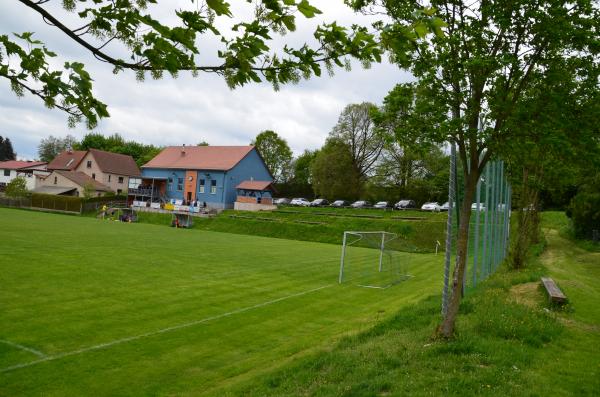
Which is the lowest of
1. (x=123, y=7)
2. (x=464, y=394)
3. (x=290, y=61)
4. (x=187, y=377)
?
(x=187, y=377)

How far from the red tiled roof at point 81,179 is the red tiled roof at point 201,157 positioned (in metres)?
8.33

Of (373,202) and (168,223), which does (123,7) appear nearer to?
(168,223)

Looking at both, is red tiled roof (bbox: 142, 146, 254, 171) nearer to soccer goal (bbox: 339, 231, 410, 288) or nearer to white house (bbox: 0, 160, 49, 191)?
white house (bbox: 0, 160, 49, 191)

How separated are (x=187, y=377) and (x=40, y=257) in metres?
13.8

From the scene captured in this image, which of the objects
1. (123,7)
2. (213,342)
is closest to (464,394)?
(123,7)

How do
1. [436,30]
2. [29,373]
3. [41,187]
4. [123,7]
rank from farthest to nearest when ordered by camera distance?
[41,187] → [29,373] → [123,7] → [436,30]

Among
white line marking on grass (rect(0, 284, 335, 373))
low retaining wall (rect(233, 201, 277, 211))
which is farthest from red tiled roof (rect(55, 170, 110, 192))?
white line marking on grass (rect(0, 284, 335, 373))

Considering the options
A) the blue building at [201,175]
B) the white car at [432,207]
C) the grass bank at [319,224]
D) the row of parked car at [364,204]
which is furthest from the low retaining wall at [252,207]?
the white car at [432,207]

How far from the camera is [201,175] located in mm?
71875

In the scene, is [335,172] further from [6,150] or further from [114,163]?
[6,150]

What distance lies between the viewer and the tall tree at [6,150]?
13688cm

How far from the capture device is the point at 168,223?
56000 millimetres

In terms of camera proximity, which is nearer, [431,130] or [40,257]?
[431,130]

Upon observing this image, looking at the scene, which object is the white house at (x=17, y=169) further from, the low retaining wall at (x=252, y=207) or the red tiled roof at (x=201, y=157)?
the low retaining wall at (x=252, y=207)
